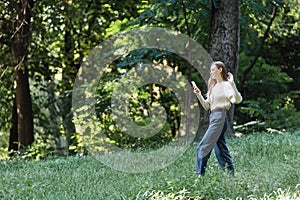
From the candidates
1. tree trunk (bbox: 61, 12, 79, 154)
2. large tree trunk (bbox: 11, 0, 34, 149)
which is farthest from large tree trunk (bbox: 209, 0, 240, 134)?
tree trunk (bbox: 61, 12, 79, 154)

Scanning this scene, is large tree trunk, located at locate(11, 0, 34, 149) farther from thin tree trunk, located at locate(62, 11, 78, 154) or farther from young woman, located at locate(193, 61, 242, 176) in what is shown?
young woman, located at locate(193, 61, 242, 176)

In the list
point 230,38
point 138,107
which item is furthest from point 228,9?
point 138,107

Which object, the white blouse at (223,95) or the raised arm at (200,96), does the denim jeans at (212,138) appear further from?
the raised arm at (200,96)

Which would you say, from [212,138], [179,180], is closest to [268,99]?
[212,138]

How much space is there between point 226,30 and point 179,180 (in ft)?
21.8

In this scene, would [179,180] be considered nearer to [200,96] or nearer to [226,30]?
[200,96]

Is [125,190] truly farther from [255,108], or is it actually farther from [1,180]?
[255,108]

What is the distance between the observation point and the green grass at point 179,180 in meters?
5.82

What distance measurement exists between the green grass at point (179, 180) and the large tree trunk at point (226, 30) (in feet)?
9.10

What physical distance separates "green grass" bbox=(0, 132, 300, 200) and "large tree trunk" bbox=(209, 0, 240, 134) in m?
2.77

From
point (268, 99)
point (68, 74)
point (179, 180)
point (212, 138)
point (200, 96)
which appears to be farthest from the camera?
point (68, 74)

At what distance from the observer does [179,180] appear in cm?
654

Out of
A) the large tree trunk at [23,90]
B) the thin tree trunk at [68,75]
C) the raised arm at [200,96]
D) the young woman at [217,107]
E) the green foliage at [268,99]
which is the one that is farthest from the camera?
the thin tree trunk at [68,75]

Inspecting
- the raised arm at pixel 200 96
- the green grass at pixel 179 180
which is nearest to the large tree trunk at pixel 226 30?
the green grass at pixel 179 180
